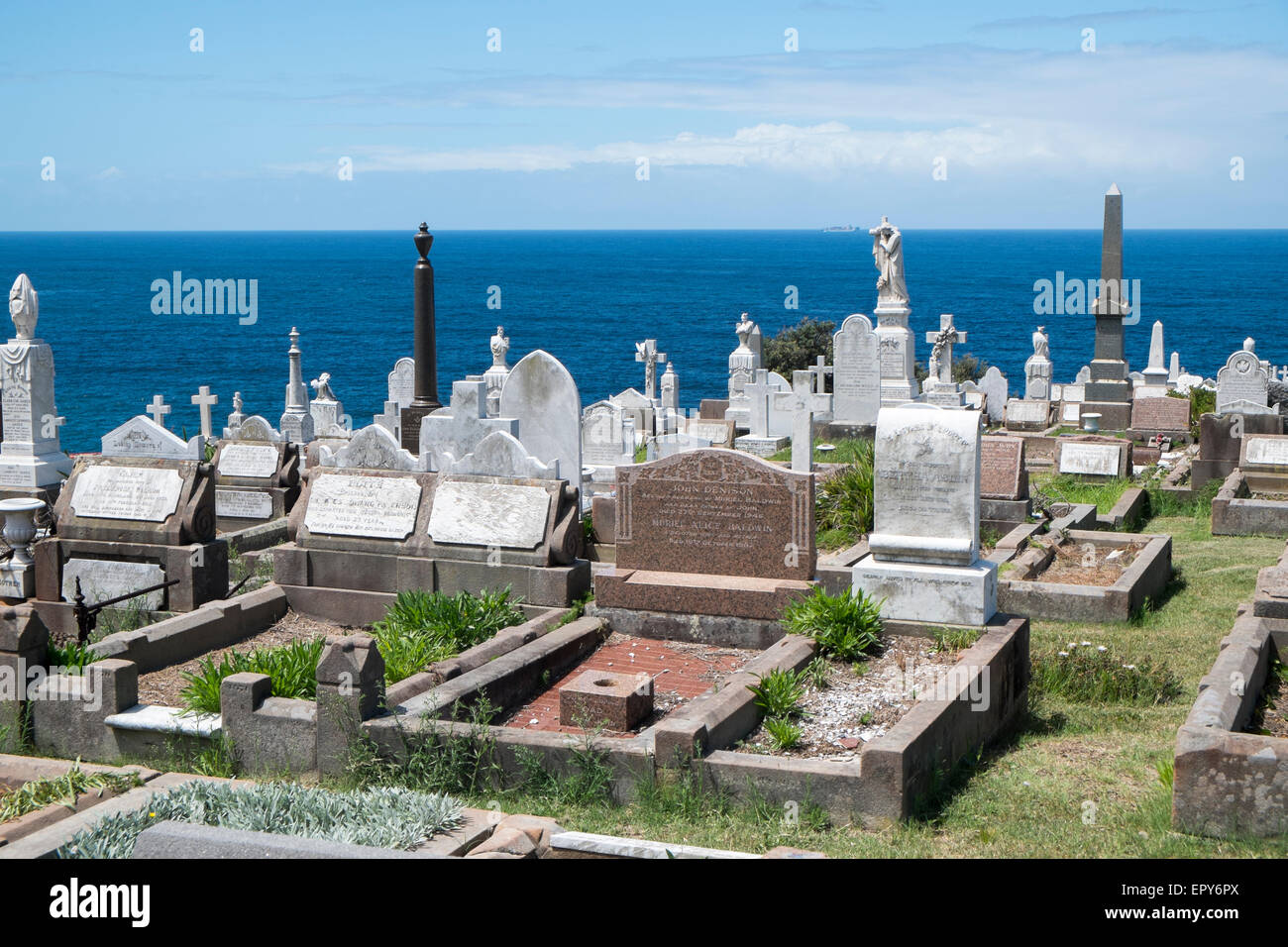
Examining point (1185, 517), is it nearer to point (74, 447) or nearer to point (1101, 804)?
point (1101, 804)

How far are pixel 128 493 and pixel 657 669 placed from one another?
564 cm

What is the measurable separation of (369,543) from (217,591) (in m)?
1.57

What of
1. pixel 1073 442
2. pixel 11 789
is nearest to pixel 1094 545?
pixel 1073 442

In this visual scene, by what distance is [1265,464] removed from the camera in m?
16.8

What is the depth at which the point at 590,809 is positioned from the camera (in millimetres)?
Answer: 7031

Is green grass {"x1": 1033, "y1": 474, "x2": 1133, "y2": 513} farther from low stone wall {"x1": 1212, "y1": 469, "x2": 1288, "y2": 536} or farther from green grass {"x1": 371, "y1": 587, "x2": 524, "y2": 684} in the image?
green grass {"x1": 371, "y1": 587, "x2": 524, "y2": 684}

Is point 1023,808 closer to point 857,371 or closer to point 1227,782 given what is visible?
point 1227,782

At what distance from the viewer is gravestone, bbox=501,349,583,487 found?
13.9 m

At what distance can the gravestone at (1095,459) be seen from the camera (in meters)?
17.9

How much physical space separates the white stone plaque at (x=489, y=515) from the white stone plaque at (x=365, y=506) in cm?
32

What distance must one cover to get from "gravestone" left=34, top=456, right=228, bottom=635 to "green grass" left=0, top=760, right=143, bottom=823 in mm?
5105

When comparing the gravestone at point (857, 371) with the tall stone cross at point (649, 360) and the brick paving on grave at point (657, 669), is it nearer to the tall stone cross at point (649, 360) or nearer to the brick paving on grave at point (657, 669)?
the tall stone cross at point (649, 360)

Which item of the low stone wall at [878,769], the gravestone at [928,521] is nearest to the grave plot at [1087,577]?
the gravestone at [928,521]

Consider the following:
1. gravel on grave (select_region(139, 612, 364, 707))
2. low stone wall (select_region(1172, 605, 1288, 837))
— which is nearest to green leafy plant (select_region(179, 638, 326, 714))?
gravel on grave (select_region(139, 612, 364, 707))
